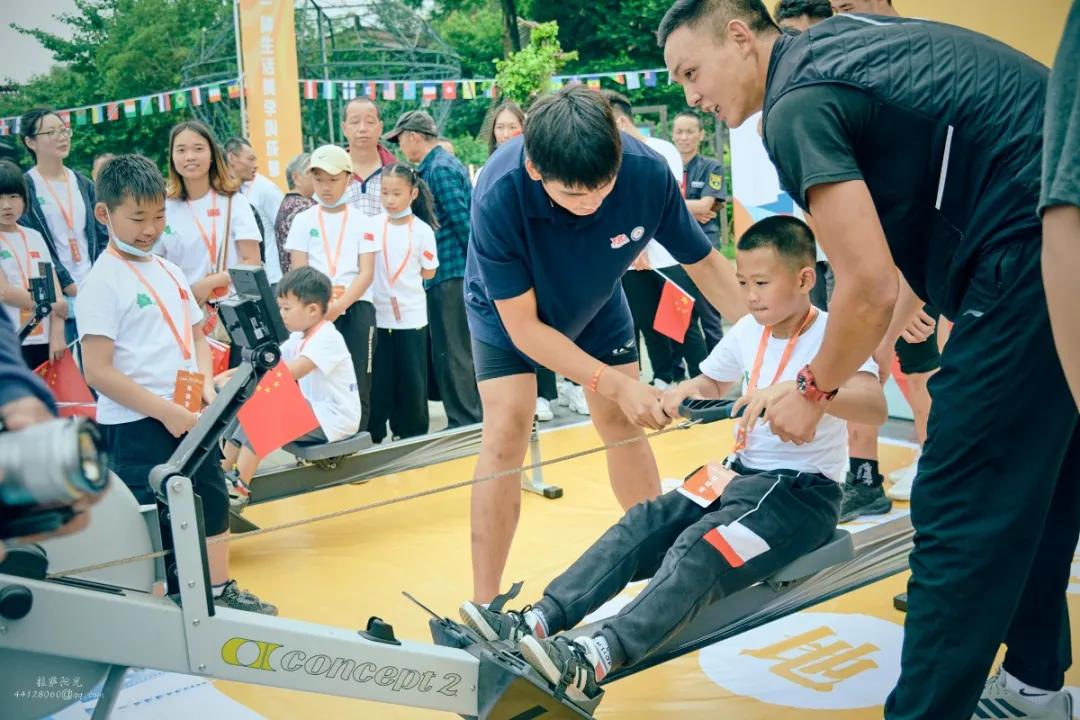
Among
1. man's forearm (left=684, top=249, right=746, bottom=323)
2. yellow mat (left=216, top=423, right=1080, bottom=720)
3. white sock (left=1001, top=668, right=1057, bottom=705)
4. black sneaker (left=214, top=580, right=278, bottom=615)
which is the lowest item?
yellow mat (left=216, top=423, right=1080, bottom=720)

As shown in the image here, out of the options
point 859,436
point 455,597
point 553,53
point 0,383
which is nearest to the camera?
point 0,383

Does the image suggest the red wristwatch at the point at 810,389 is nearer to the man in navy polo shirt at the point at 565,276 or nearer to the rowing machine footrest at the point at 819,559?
the man in navy polo shirt at the point at 565,276

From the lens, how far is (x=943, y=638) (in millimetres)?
1821

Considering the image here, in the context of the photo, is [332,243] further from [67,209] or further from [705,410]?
[705,410]

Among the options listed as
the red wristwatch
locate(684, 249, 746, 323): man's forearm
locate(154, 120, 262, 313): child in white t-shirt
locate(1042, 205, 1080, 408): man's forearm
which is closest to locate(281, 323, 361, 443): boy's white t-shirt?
locate(154, 120, 262, 313): child in white t-shirt

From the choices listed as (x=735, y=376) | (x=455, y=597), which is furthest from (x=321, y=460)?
(x=735, y=376)

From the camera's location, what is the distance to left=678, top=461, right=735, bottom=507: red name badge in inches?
100

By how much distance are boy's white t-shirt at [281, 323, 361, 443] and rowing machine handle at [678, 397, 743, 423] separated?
6.76 feet

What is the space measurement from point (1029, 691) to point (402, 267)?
11.9ft

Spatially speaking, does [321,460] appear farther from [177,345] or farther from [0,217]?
[0,217]

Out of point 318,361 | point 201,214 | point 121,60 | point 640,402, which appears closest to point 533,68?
point 201,214

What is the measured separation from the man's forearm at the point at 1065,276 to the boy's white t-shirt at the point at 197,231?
394 centimetres

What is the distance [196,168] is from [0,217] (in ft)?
3.55

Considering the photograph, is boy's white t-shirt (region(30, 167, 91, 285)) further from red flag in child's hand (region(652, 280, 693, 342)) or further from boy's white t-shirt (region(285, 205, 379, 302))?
red flag in child's hand (region(652, 280, 693, 342))
